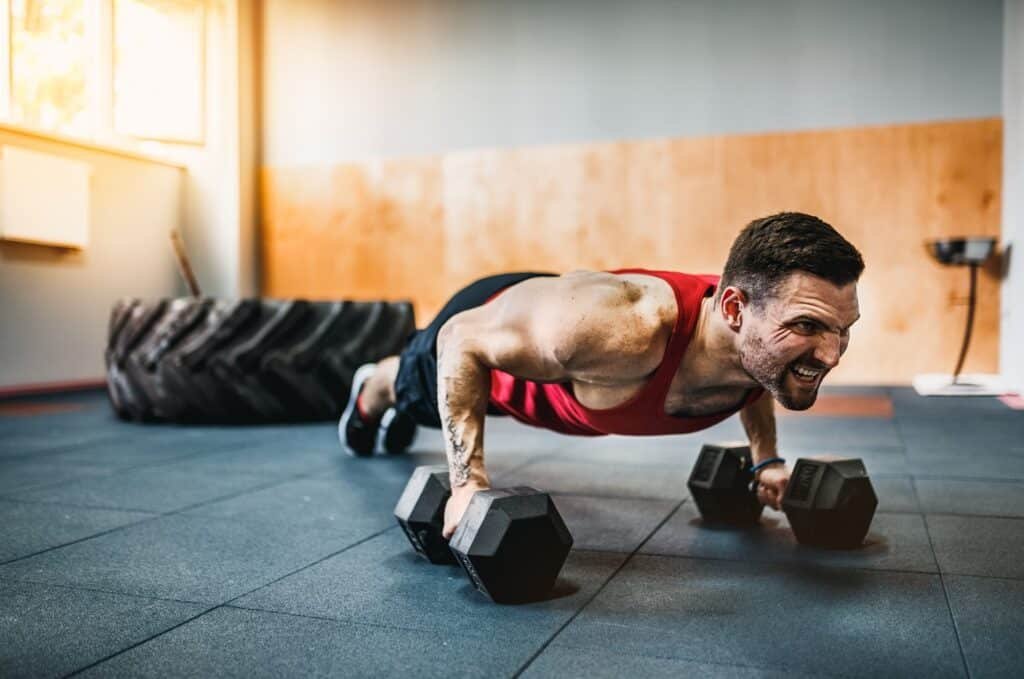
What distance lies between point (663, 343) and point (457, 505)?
416 mm

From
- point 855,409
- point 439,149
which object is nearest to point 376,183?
point 439,149

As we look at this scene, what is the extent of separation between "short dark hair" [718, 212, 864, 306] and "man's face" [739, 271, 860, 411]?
15 mm

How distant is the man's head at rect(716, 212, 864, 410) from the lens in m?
1.24

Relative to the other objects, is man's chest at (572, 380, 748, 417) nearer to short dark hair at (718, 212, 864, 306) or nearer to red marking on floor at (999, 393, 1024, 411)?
short dark hair at (718, 212, 864, 306)

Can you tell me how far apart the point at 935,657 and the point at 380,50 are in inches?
201

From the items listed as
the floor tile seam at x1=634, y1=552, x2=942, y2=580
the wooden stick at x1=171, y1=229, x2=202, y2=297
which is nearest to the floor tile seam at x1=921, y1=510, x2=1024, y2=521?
the floor tile seam at x1=634, y1=552, x2=942, y2=580

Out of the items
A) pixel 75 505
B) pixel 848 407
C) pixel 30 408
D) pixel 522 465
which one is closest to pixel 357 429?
pixel 522 465

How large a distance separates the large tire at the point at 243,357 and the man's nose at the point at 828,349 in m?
2.31

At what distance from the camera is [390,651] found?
3.50 ft

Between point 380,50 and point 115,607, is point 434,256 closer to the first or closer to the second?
point 380,50

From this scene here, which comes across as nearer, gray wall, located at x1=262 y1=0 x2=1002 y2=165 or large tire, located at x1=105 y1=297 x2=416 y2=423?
large tire, located at x1=105 y1=297 x2=416 y2=423

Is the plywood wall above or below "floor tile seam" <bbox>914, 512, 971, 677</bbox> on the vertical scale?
above

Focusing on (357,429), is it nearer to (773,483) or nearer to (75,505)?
(75,505)

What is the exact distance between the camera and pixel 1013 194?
4.04 meters
